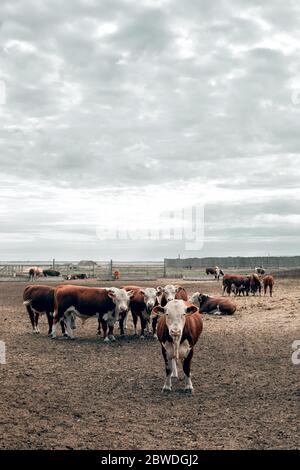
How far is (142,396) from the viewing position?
8.51 m

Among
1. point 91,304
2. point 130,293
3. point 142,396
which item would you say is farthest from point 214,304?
point 142,396

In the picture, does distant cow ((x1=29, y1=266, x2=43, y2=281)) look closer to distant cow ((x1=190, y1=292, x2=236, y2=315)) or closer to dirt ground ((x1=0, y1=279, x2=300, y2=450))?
distant cow ((x1=190, y1=292, x2=236, y2=315))

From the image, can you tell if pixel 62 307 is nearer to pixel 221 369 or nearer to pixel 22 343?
pixel 22 343

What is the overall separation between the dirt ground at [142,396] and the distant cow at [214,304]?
503 cm

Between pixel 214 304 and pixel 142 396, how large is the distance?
474 inches

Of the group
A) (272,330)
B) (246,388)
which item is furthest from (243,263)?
(246,388)

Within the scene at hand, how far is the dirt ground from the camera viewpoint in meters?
6.48

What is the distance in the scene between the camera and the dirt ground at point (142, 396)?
648 centimetres

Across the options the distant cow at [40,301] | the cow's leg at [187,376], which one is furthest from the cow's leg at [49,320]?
the cow's leg at [187,376]

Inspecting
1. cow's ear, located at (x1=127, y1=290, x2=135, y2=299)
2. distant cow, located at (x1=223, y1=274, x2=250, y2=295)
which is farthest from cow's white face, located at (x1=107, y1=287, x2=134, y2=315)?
distant cow, located at (x1=223, y1=274, x2=250, y2=295)

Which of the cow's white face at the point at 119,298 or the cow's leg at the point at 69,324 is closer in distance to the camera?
the cow's white face at the point at 119,298

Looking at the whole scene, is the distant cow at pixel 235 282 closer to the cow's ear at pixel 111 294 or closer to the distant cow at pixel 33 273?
the cow's ear at pixel 111 294

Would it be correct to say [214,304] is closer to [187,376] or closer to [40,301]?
[40,301]

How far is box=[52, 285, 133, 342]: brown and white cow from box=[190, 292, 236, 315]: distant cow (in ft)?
19.8
